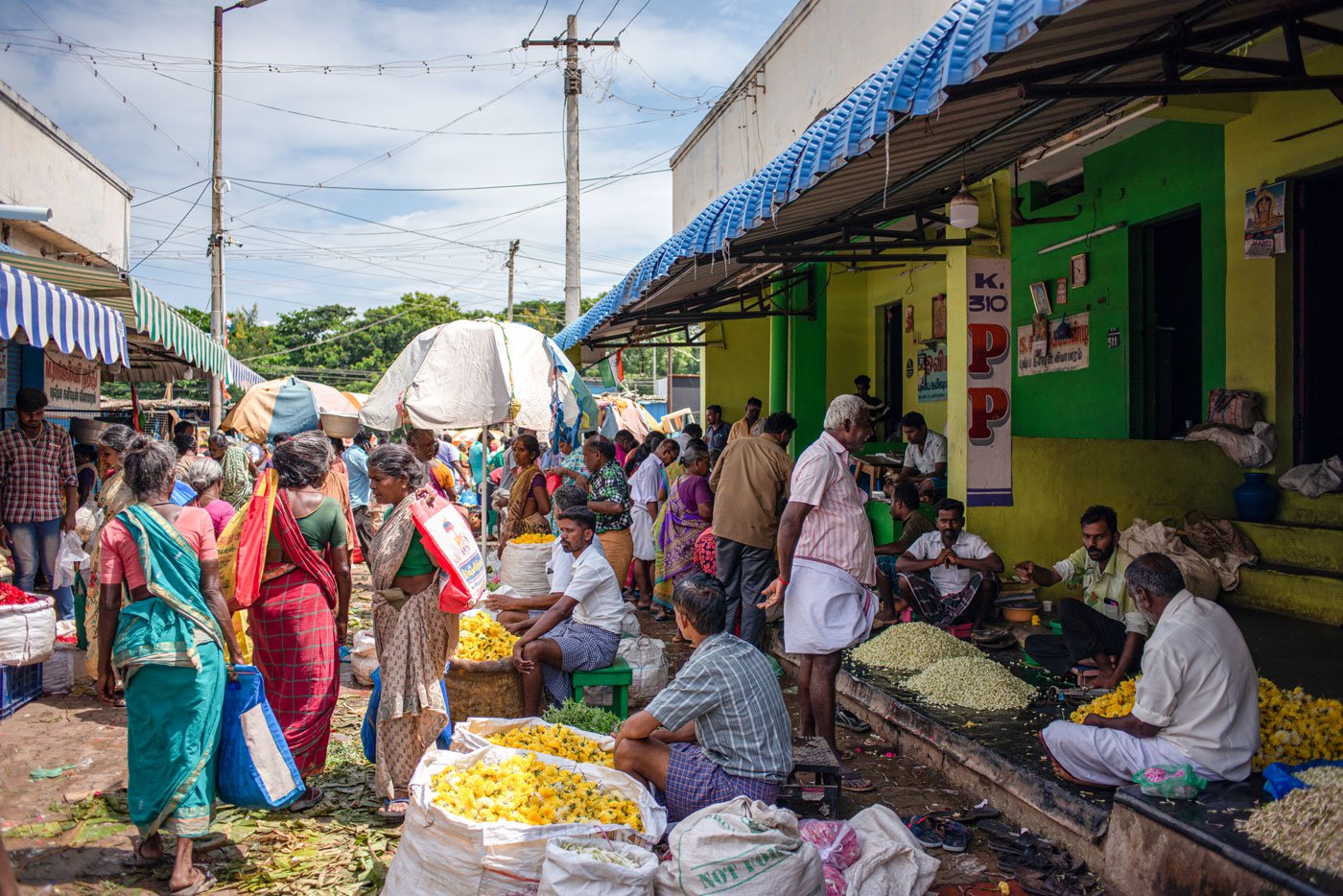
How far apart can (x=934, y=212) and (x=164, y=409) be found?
21.8 m

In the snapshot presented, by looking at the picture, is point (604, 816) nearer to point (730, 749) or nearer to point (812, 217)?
point (730, 749)

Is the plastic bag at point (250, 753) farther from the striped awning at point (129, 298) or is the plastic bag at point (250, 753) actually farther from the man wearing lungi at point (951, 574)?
the man wearing lungi at point (951, 574)

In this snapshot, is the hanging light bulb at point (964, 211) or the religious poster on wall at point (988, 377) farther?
the religious poster on wall at point (988, 377)

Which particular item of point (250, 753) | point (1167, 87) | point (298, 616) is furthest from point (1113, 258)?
point (250, 753)

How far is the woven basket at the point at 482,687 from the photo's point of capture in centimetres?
542

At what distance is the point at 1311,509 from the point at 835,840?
5343 millimetres

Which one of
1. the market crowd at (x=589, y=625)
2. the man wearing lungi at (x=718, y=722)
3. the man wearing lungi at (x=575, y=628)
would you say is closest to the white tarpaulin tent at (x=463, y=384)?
the market crowd at (x=589, y=625)

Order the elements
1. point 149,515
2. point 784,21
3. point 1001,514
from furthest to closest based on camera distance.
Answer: point 784,21
point 1001,514
point 149,515

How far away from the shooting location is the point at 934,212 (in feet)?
24.2

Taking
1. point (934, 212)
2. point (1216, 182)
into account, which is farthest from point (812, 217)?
point (1216, 182)

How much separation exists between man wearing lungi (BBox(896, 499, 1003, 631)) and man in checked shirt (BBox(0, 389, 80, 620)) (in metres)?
7.28

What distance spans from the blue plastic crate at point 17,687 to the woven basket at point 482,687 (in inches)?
124

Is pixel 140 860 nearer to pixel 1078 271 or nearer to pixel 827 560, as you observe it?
pixel 827 560

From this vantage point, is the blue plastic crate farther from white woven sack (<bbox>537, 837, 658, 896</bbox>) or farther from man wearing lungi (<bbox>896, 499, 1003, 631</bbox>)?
man wearing lungi (<bbox>896, 499, 1003, 631</bbox>)
